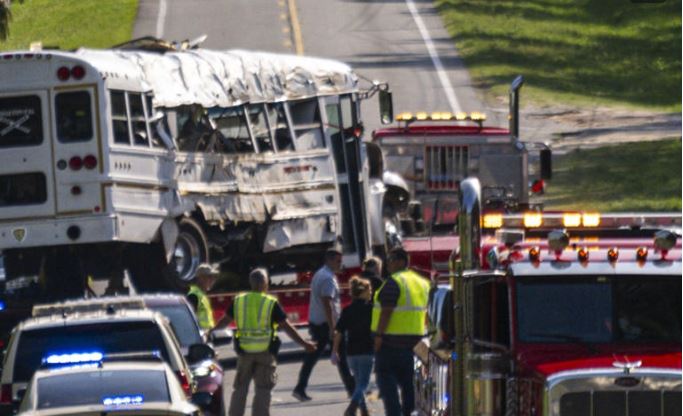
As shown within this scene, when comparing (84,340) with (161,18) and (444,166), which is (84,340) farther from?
(161,18)

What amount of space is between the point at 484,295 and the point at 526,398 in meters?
0.88

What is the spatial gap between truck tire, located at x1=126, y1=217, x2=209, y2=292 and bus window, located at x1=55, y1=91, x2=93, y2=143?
1939 millimetres

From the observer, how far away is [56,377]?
14320 millimetres

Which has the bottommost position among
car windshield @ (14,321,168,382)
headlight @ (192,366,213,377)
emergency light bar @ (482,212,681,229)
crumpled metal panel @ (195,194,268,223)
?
headlight @ (192,366,213,377)

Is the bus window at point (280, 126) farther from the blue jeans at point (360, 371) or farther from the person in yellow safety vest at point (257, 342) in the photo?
the person in yellow safety vest at point (257, 342)

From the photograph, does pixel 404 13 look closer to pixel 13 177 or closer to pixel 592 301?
pixel 13 177

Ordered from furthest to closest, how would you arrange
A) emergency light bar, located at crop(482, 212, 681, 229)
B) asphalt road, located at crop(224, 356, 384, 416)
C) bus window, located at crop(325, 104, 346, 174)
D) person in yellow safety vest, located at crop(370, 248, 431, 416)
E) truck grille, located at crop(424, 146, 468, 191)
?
1. truck grille, located at crop(424, 146, 468, 191)
2. bus window, located at crop(325, 104, 346, 174)
3. asphalt road, located at crop(224, 356, 384, 416)
4. person in yellow safety vest, located at crop(370, 248, 431, 416)
5. emergency light bar, located at crop(482, 212, 681, 229)

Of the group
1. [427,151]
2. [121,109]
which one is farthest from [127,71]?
[427,151]

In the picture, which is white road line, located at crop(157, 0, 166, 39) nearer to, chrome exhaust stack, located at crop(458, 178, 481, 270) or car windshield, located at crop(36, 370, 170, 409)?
car windshield, located at crop(36, 370, 170, 409)

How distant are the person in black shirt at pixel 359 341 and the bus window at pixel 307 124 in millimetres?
8651

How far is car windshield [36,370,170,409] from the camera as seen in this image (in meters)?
13.9

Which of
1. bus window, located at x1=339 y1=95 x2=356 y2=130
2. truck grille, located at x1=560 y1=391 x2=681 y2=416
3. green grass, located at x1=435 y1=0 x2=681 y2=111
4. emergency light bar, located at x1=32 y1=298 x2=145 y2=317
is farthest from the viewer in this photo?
green grass, located at x1=435 y1=0 x2=681 y2=111

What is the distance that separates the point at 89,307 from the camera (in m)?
17.3

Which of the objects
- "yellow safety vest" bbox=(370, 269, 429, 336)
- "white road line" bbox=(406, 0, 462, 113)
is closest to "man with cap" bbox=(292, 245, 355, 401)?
"yellow safety vest" bbox=(370, 269, 429, 336)
